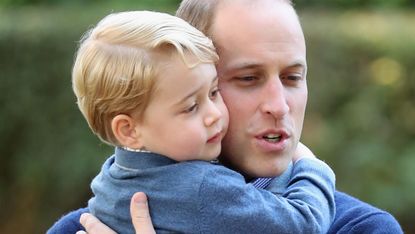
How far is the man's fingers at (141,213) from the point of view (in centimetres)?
280

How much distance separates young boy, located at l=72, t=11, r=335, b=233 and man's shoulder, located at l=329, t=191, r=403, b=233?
0.63 feet

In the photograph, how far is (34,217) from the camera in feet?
25.9

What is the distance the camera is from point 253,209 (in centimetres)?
277

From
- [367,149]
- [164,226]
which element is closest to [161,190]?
[164,226]

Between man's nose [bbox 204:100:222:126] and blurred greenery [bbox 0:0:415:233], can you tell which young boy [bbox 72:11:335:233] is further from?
blurred greenery [bbox 0:0:415:233]

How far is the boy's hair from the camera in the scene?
2.75 m

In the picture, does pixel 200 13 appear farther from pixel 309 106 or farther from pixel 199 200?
pixel 309 106

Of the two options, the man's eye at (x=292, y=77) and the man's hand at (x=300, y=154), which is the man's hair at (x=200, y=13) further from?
the man's hand at (x=300, y=154)

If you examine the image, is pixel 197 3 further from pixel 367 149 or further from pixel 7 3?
pixel 7 3

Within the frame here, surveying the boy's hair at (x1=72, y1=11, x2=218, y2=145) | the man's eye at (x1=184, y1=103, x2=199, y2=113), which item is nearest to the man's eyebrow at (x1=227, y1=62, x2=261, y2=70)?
the boy's hair at (x1=72, y1=11, x2=218, y2=145)

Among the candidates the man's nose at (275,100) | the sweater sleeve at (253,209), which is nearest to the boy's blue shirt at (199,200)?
the sweater sleeve at (253,209)

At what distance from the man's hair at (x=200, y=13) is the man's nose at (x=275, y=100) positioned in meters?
0.26

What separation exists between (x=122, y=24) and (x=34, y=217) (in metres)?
5.27

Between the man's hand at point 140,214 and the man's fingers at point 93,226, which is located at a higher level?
the man's hand at point 140,214
